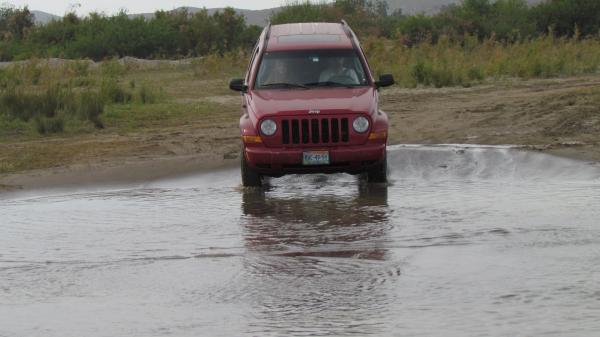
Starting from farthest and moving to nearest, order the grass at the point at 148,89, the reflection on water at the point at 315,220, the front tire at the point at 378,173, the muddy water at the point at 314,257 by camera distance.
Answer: the grass at the point at 148,89
the front tire at the point at 378,173
the reflection on water at the point at 315,220
the muddy water at the point at 314,257

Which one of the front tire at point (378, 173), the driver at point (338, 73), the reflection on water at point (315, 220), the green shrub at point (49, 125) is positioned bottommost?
the reflection on water at point (315, 220)

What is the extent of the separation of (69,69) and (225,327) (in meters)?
23.9

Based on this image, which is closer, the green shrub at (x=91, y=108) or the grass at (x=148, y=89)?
the grass at (x=148, y=89)

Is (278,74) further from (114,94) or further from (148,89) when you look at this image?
(148,89)

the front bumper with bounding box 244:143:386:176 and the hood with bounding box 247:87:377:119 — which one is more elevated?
the hood with bounding box 247:87:377:119

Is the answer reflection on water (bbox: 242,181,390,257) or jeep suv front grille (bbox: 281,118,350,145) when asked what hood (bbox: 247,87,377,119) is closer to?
jeep suv front grille (bbox: 281,118,350,145)

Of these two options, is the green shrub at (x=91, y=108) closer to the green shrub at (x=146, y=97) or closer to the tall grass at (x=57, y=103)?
the tall grass at (x=57, y=103)

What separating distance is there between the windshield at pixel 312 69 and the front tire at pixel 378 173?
1.08 metres

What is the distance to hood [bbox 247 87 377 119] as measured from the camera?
12250mm

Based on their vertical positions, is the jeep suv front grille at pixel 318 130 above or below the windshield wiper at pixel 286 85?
below

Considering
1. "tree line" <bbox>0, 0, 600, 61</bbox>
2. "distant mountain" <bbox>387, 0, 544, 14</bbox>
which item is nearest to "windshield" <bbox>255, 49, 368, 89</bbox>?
"tree line" <bbox>0, 0, 600, 61</bbox>

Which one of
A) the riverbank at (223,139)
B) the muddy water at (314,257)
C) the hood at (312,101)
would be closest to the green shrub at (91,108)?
the riverbank at (223,139)

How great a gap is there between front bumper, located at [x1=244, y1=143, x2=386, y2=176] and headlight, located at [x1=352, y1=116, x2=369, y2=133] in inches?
7.0

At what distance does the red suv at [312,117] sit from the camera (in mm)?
12227
